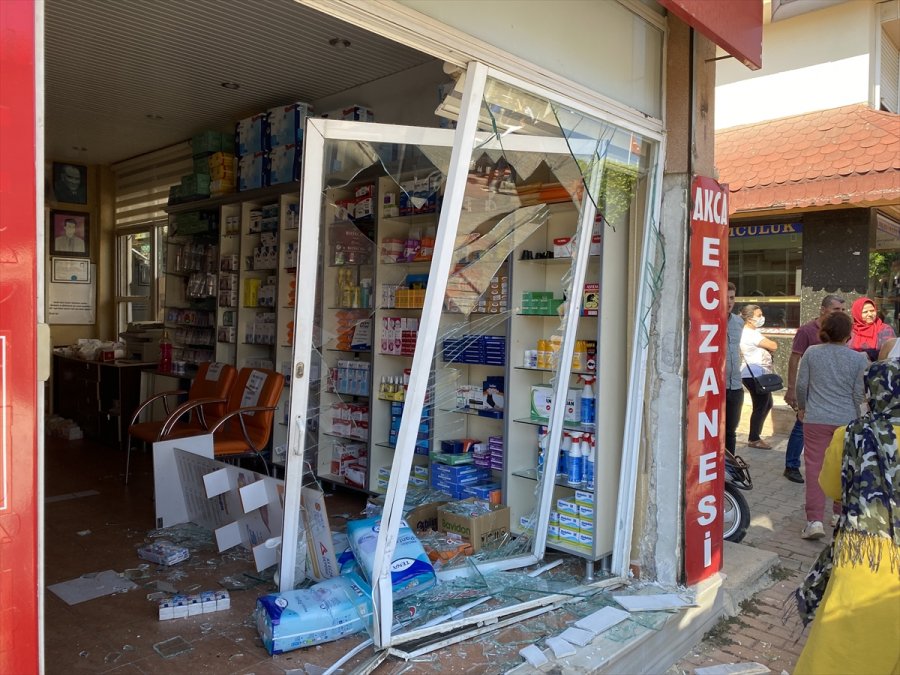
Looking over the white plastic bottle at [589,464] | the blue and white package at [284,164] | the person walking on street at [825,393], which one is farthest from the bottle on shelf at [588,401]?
the blue and white package at [284,164]

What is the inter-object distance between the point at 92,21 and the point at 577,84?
362cm

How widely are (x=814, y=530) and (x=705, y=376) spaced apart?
201cm

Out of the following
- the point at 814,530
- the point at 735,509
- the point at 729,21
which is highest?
the point at 729,21

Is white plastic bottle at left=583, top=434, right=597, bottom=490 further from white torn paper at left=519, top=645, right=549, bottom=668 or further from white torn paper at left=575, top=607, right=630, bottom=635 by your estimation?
white torn paper at left=519, top=645, right=549, bottom=668

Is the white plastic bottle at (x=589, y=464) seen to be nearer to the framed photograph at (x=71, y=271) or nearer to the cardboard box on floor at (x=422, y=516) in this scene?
the cardboard box on floor at (x=422, y=516)

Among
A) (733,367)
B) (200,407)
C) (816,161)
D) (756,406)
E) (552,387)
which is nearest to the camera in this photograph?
(552,387)

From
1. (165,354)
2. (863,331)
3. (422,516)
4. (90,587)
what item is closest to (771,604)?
(422,516)

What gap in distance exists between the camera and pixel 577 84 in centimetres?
289

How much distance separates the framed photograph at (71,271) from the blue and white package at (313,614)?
7745mm

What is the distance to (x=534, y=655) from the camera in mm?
2727

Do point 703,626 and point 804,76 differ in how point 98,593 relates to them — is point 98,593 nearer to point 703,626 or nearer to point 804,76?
point 703,626

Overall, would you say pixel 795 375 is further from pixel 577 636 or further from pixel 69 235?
pixel 69 235

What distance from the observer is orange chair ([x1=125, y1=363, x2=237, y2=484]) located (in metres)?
5.02

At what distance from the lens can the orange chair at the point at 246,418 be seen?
15.7ft
